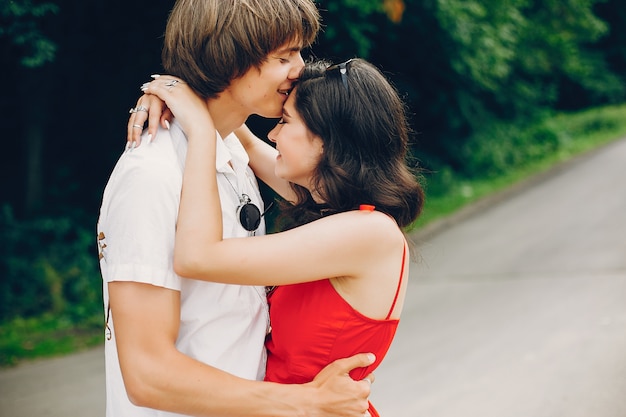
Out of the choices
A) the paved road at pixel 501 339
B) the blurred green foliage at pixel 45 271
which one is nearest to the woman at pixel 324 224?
the paved road at pixel 501 339

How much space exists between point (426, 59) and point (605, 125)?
9.37 meters

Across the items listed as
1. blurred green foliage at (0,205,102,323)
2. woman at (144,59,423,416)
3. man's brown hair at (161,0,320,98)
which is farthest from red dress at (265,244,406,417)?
blurred green foliage at (0,205,102,323)

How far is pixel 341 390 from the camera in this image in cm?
187

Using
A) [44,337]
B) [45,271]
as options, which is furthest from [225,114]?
[45,271]

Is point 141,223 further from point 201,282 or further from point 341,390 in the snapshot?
point 341,390

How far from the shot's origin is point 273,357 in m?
2.02

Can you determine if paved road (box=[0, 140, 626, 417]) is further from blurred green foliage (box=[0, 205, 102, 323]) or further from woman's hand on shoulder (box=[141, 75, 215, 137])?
woman's hand on shoulder (box=[141, 75, 215, 137])

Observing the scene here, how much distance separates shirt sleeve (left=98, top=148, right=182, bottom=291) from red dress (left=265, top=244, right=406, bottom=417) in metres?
0.36

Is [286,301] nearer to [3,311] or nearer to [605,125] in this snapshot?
[3,311]

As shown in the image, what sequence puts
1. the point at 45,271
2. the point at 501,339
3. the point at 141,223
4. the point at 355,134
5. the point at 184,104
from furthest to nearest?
the point at 45,271, the point at 501,339, the point at 355,134, the point at 184,104, the point at 141,223

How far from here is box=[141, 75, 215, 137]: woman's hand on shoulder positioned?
1.88 meters

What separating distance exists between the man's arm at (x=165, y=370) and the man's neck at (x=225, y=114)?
57 centimetres

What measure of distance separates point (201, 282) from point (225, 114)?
513mm

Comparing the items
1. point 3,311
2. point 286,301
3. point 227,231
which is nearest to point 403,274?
point 286,301
